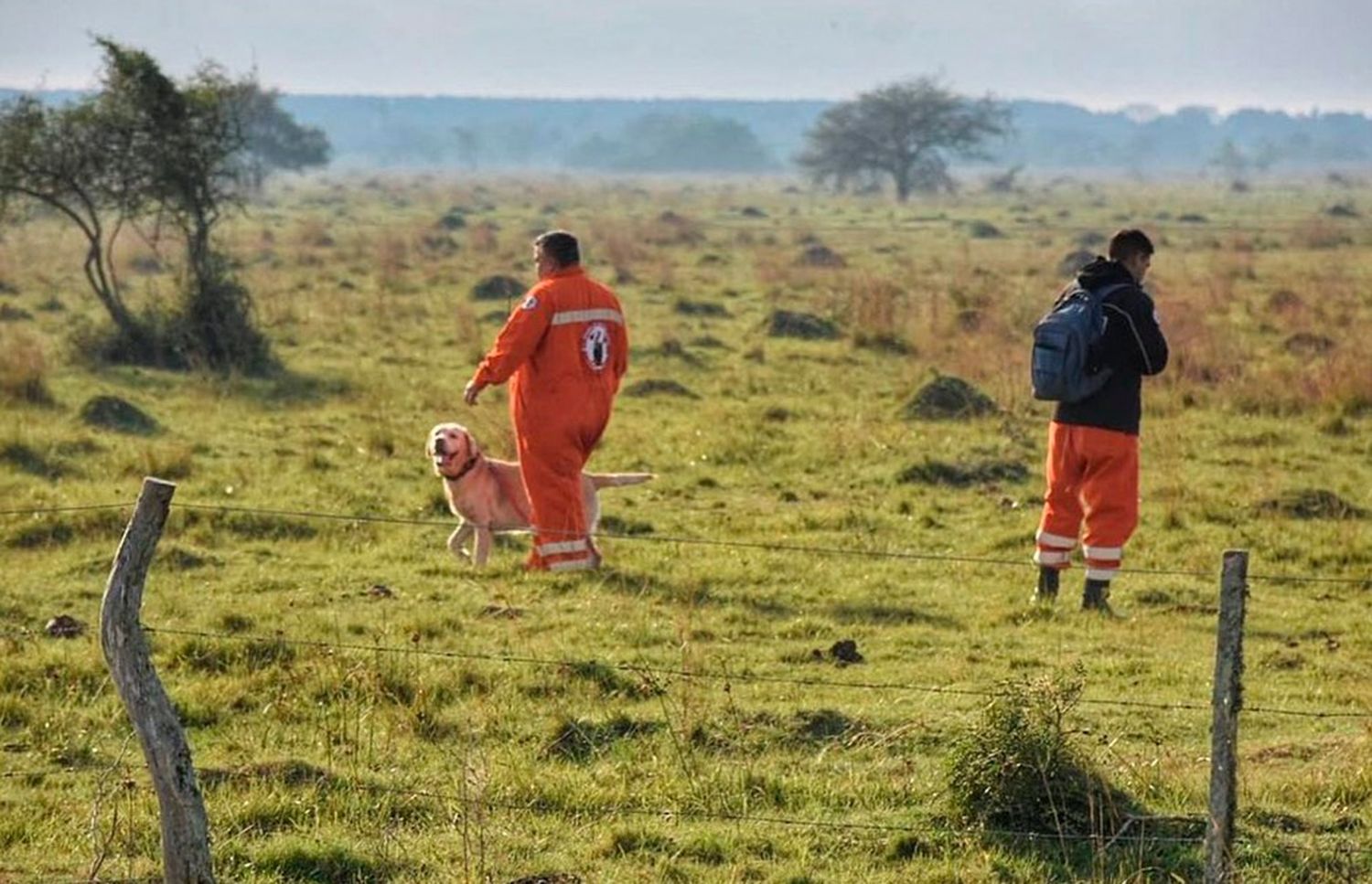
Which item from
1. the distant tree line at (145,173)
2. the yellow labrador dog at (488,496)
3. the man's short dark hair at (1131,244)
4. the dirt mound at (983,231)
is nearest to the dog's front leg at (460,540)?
the yellow labrador dog at (488,496)

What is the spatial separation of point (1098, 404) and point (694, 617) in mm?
2362

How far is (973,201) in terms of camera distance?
285 ft

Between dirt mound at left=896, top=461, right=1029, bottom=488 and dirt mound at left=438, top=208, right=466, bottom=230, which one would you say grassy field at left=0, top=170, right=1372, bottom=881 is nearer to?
dirt mound at left=896, top=461, right=1029, bottom=488

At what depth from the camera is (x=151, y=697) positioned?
16.9ft

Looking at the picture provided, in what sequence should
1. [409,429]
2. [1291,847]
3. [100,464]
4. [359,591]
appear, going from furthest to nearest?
[409,429], [100,464], [359,591], [1291,847]

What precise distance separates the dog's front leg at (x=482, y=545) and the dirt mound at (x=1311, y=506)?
17.3ft

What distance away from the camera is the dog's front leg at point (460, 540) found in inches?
453

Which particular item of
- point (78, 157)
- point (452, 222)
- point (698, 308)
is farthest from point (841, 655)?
point (452, 222)

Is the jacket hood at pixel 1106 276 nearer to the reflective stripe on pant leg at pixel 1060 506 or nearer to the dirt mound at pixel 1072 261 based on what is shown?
the reflective stripe on pant leg at pixel 1060 506

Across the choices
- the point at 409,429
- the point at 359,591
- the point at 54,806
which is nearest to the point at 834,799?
the point at 54,806

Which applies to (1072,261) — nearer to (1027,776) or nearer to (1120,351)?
(1120,351)

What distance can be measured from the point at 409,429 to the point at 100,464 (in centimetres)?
283

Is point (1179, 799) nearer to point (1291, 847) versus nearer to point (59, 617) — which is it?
point (1291, 847)

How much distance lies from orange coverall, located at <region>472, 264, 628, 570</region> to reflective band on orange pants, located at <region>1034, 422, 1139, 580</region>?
251 cm
